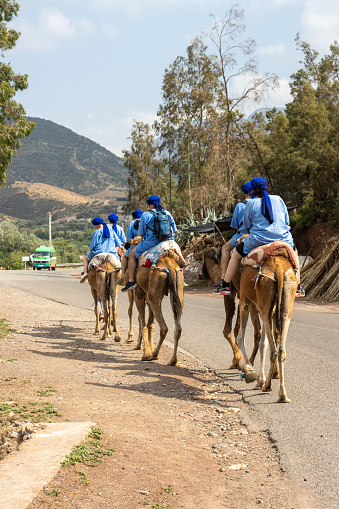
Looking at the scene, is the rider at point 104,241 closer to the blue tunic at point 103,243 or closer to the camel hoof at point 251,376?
the blue tunic at point 103,243

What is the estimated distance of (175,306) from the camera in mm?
9383

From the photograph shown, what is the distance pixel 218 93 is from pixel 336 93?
29.5 feet

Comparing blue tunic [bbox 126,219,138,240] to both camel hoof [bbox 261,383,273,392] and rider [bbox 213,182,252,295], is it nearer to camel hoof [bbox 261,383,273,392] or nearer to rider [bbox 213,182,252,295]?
rider [bbox 213,182,252,295]

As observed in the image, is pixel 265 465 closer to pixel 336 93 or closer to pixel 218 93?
pixel 218 93

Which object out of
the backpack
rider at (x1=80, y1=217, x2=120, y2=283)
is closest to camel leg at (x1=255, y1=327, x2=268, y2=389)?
the backpack

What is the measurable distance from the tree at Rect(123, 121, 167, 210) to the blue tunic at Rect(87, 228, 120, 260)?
47.7 metres

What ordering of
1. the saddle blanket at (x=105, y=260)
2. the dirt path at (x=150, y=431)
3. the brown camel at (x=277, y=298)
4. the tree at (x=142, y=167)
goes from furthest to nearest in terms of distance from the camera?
1. the tree at (x=142, y=167)
2. the saddle blanket at (x=105, y=260)
3. the brown camel at (x=277, y=298)
4. the dirt path at (x=150, y=431)

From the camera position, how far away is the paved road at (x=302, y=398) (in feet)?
16.7

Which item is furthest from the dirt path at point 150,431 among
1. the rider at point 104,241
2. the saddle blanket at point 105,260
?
the rider at point 104,241

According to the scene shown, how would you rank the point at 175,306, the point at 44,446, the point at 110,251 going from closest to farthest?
1. the point at 44,446
2. the point at 175,306
3. the point at 110,251

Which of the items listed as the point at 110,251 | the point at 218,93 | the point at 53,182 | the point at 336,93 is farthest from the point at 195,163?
the point at 53,182

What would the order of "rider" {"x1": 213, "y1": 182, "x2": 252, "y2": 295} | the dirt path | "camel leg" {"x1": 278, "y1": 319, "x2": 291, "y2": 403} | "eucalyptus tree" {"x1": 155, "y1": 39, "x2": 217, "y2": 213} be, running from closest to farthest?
the dirt path < "camel leg" {"x1": 278, "y1": 319, "x2": 291, "y2": 403} < "rider" {"x1": 213, "y1": 182, "x2": 252, "y2": 295} < "eucalyptus tree" {"x1": 155, "y1": 39, "x2": 217, "y2": 213}

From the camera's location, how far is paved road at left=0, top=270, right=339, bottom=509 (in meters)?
5.08

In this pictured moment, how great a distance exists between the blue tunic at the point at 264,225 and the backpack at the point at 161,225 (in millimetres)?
2282
